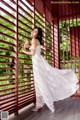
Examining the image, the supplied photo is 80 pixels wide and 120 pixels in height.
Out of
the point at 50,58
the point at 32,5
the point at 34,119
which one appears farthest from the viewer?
the point at 50,58

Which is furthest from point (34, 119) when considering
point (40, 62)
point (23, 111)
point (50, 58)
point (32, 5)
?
point (50, 58)

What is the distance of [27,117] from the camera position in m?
3.62

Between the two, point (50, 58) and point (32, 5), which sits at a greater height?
point (32, 5)

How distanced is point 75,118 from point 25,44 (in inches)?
60.6

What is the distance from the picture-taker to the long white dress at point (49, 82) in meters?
4.18

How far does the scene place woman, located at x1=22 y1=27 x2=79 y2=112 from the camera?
4168mm

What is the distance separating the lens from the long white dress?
4.18m

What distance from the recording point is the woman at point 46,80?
417cm

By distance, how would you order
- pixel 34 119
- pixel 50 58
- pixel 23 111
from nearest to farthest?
pixel 34 119 → pixel 23 111 → pixel 50 58

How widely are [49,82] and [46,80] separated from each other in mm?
83

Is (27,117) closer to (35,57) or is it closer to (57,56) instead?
(35,57)

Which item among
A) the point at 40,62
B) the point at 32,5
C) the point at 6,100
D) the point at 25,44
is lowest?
the point at 6,100

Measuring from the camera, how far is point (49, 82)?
14.2 ft

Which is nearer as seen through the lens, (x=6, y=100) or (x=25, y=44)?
(x=6, y=100)
